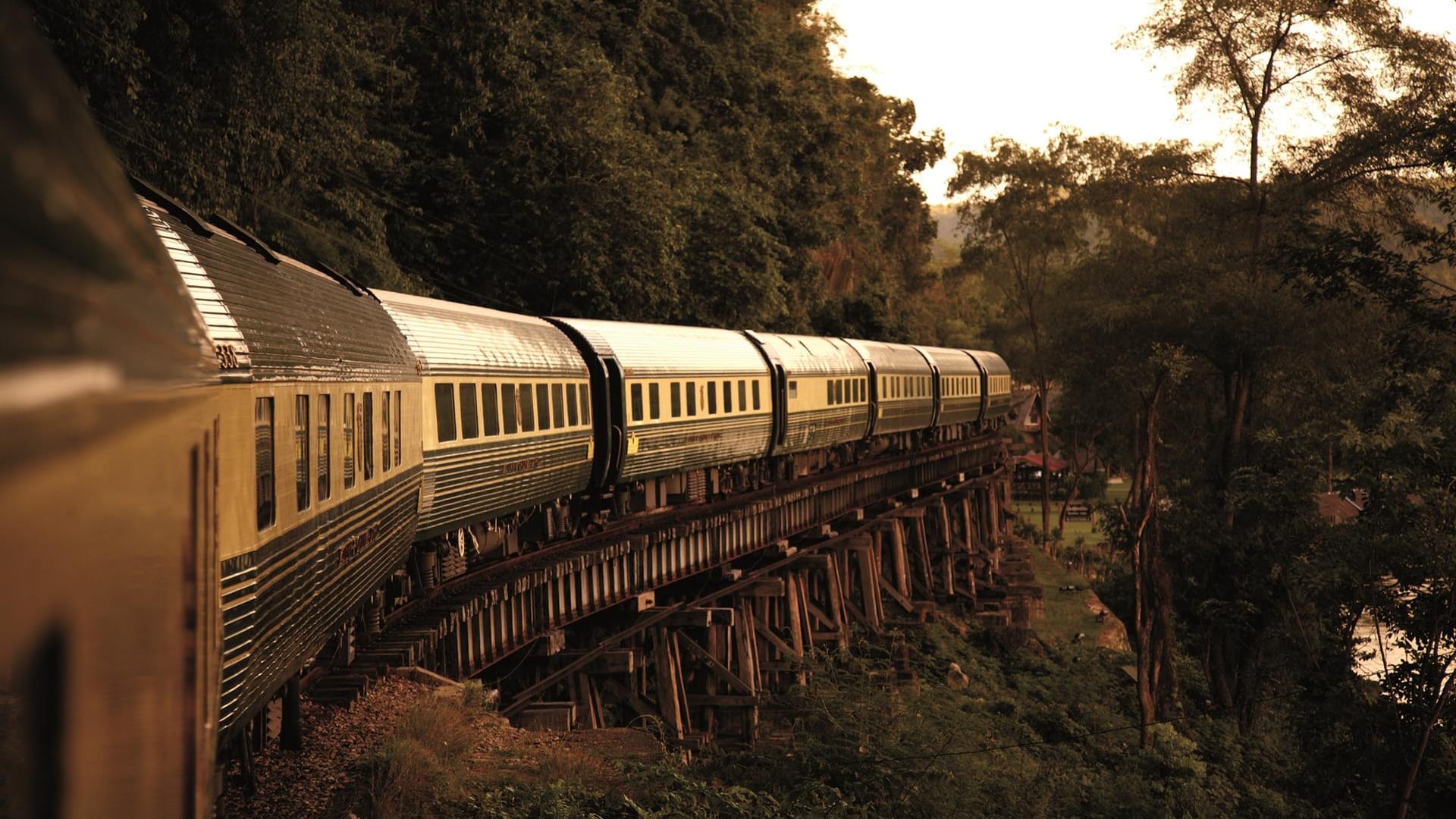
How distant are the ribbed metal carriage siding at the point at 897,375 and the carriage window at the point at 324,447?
2477cm

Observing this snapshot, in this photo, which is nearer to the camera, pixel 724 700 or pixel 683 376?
pixel 683 376

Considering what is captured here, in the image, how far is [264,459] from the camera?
5.46 m

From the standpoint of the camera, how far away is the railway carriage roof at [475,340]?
12445 millimetres

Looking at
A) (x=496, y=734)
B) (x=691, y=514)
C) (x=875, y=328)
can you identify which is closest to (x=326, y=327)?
(x=496, y=734)

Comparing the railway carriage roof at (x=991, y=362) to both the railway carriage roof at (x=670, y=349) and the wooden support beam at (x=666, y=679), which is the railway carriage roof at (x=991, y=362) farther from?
the wooden support beam at (x=666, y=679)

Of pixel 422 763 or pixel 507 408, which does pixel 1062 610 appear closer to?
pixel 507 408

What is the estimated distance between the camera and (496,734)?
1234 centimetres

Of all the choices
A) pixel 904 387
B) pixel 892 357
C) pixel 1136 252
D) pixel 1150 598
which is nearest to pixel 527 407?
pixel 1150 598

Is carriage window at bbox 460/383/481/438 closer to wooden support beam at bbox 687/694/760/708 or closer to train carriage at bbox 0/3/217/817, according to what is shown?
wooden support beam at bbox 687/694/760/708

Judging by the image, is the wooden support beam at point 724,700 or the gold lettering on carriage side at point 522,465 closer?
the gold lettering on carriage side at point 522,465

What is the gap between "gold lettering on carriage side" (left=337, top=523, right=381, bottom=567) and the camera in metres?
7.89

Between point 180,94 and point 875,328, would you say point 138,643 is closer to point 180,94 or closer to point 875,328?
point 180,94

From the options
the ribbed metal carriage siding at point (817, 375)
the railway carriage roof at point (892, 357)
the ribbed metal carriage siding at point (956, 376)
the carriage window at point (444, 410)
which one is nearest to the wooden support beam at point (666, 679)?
the ribbed metal carriage siding at point (817, 375)

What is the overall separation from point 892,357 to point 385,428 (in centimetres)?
2592
